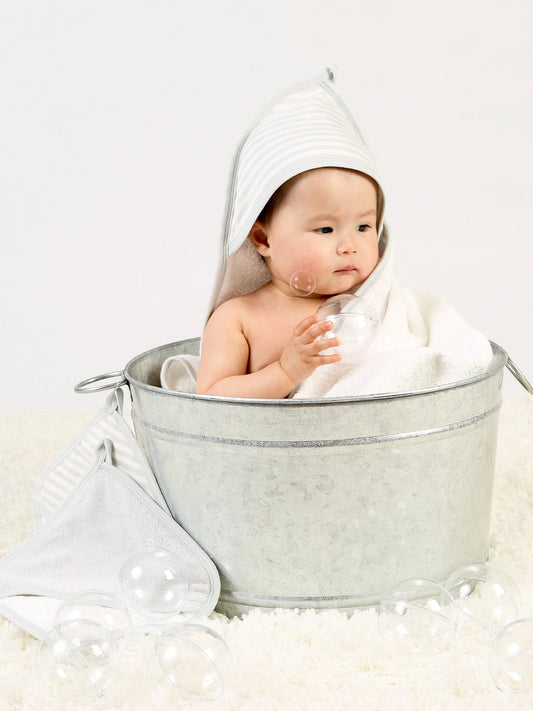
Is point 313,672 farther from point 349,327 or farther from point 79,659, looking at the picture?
point 349,327

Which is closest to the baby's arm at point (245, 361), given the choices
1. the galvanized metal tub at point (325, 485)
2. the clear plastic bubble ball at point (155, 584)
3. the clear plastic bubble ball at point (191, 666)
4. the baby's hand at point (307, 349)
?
the baby's hand at point (307, 349)

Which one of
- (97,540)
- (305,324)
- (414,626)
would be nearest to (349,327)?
(305,324)

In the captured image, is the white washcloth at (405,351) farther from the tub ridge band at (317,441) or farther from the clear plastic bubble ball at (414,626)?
the clear plastic bubble ball at (414,626)

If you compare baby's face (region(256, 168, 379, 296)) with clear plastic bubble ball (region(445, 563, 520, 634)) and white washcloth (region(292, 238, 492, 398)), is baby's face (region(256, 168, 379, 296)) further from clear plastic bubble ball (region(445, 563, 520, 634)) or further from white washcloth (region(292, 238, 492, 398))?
clear plastic bubble ball (region(445, 563, 520, 634))

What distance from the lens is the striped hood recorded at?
159 centimetres

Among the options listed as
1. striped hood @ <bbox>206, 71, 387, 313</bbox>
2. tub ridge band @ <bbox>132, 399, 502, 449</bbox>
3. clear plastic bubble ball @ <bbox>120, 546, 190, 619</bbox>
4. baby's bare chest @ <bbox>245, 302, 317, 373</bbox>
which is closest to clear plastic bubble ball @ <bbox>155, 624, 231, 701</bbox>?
clear plastic bubble ball @ <bbox>120, 546, 190, 619</bbox>

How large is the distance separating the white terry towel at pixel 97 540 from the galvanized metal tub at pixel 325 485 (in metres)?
0.04

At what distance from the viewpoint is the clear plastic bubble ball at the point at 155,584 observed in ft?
4.69

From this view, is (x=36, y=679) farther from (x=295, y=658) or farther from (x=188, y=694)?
(x=295, y=658)

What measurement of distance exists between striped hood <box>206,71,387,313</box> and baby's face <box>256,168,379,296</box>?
0.09 feet

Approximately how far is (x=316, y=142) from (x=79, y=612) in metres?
0.82

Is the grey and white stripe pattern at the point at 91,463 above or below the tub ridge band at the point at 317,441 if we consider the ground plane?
below

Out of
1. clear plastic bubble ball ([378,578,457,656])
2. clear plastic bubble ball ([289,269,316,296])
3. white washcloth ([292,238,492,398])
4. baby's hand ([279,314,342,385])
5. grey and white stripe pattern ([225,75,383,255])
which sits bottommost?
clear plastic bubble ball ([378,578,457,656])

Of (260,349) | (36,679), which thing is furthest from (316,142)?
(36,679)
